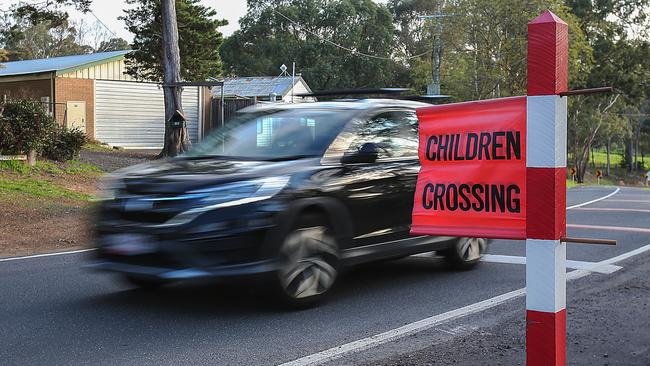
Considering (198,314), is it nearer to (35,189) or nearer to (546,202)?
(546,202)

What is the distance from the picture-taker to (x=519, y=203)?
127 inches

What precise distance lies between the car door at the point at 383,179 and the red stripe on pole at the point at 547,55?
374cm

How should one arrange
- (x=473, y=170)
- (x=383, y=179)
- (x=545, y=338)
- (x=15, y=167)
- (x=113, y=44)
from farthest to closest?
(x=113, y=44), (x=15, y=167), (x=383, y=179), (x=473, y=170), (x=545, y=338)

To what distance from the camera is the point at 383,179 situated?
704cm

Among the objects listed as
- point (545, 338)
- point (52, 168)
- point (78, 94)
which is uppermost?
point (78, 94)

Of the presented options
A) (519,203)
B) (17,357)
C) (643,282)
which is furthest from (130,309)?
(643,282)

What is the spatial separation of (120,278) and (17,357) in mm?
2486

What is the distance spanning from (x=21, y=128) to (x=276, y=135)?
1083cm

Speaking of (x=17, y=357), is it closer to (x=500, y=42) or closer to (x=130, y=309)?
(x=130, y=309)

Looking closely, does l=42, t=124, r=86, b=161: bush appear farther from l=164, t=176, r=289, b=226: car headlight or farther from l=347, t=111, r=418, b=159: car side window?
l=164, t=176, r=289, b=226: car headlight

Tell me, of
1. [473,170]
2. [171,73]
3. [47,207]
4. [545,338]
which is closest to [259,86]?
[171,73]

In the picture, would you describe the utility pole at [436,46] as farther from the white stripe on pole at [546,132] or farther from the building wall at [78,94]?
the white stripe on pole at [546,132]

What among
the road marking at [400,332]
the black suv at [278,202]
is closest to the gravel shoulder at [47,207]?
the black suv at [278,202]

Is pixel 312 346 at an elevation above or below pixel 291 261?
below
